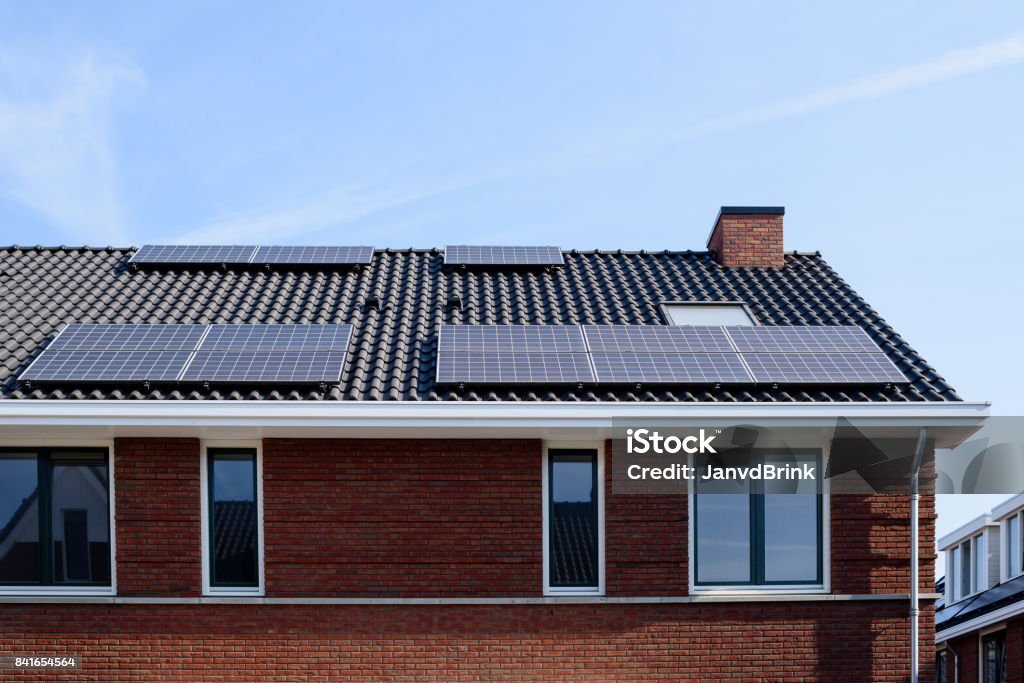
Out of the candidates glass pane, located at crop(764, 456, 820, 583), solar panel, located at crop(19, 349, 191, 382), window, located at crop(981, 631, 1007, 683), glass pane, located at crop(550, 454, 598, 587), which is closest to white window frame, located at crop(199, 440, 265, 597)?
solar panel, located at crop(19, 349, 191, 382)

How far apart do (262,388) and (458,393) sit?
87.0 inches

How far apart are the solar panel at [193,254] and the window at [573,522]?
609 cm

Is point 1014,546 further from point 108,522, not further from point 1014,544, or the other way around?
point 108,522

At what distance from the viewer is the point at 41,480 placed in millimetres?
11773

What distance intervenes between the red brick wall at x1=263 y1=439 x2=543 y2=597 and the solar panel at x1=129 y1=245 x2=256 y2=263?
14.8 feet

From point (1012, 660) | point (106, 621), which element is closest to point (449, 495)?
point (106, 621)

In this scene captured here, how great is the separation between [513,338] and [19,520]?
19.7 feet

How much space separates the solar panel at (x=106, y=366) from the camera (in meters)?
11.5

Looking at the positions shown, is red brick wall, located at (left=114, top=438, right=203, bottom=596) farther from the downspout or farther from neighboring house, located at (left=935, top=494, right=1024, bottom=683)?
neighboring house, located at (left=935, top=494, right=1024, bottom=683)

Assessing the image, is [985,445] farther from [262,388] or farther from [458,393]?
[262,388]

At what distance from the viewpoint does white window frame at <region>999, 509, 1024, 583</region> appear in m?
25.1

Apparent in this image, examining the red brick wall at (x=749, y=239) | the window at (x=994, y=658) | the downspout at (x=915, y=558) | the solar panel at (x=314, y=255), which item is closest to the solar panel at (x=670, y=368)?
the downspout at (x=915, y=558)

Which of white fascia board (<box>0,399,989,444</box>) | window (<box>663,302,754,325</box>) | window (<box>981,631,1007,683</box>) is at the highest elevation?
window (<box>663,302,754,325</box>)

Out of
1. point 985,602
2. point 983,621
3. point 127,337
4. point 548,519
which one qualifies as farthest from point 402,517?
point 985,602
